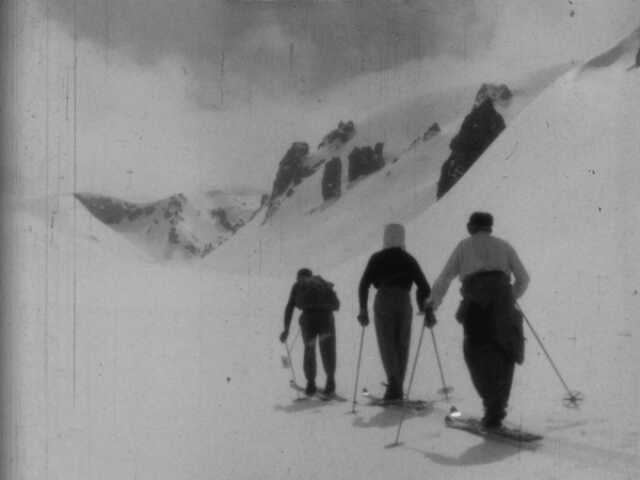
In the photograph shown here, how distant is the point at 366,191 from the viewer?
1.49m

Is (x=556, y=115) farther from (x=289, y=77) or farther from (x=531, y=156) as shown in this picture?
(x=289, y=77)

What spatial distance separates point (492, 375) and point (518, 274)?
0.23 m

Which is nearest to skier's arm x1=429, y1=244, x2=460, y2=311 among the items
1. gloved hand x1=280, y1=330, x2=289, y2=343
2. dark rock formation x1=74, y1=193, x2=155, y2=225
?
gloved hand x1=280, y1=330, x2=289, y2=343

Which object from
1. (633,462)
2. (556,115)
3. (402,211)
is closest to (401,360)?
(402,211)

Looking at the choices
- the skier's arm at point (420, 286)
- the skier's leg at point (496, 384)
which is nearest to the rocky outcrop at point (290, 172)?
the skier's arm at point (420, 286)

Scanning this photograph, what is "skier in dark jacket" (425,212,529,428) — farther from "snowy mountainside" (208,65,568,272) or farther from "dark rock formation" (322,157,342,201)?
"dark rock formation" (322,157,342,201)

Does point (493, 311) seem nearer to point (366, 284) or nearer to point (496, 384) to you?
point (496, 384)

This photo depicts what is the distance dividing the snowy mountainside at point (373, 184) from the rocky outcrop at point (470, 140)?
14 millimetres

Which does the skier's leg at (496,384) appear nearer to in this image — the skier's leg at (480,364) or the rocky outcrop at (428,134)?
the skier's leg at (480,364)

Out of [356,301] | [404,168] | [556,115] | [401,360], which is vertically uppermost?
[556,115]

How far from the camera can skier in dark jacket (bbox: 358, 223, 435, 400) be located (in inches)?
58.8

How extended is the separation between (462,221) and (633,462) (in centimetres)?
62

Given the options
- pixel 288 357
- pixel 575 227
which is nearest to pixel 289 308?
pixel 288 357

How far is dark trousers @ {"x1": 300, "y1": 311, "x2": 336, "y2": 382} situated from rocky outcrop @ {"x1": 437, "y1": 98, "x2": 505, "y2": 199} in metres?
0.38
